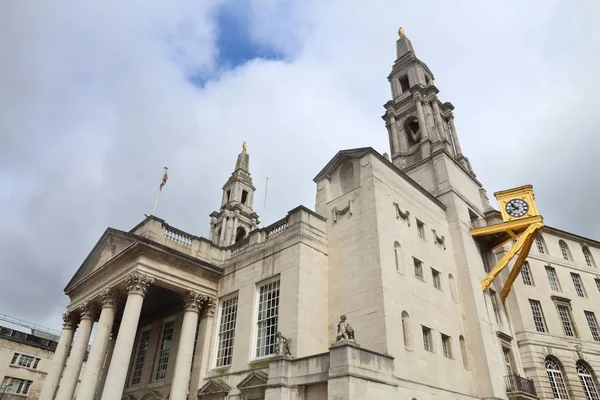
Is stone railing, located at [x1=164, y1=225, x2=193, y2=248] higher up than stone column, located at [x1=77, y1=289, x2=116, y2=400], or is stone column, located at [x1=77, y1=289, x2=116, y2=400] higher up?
stone railing, located at [x1=164, y1=225, x2=193, y2=248]

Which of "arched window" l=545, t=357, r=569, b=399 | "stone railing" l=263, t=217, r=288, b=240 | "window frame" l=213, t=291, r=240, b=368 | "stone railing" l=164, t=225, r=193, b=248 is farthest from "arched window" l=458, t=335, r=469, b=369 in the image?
"stone railing" l=164, t=225, r=193, b=248

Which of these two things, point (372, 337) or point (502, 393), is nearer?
point (372, 337)

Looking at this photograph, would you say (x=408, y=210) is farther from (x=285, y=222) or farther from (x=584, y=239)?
(x=584, y=239)

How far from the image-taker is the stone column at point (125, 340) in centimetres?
1814

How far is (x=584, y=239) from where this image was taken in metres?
34.1

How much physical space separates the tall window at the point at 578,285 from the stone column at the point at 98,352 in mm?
31981

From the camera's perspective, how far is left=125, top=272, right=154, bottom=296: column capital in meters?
20.4

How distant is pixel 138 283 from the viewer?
20.5m

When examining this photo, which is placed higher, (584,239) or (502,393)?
(584,239)

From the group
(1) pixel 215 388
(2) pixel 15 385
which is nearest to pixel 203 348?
(1) pixel 215 388

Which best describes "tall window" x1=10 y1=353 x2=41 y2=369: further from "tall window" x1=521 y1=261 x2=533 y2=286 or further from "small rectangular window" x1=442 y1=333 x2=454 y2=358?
"tall window" x1=521 y1=261 x2=533 y2=286

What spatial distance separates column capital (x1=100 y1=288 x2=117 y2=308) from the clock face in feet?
78.8

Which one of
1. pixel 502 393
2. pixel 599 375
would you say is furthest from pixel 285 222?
pixel 599 375

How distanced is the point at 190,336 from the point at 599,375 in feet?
85.5
